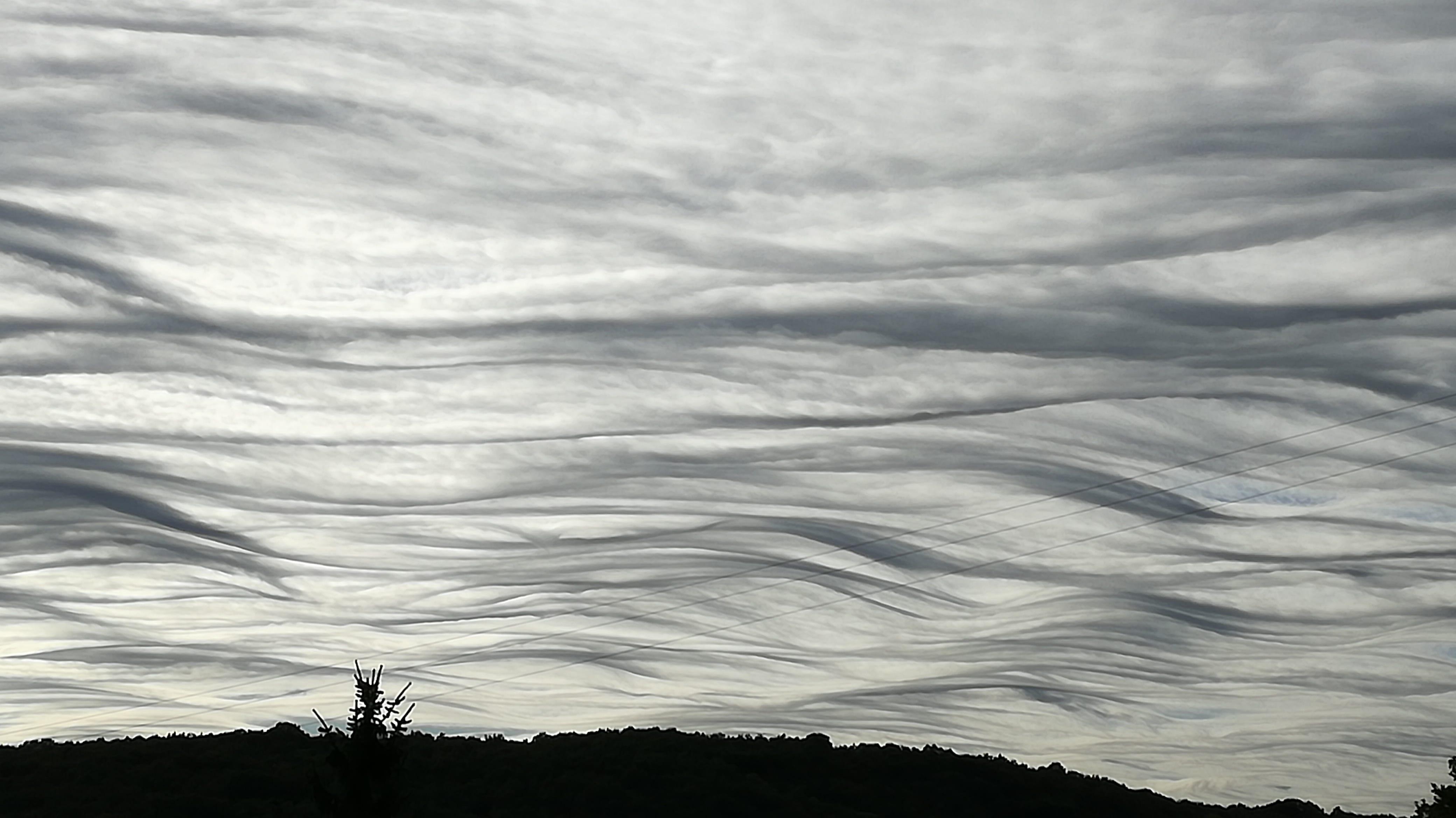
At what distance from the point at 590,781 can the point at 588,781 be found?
0.23m

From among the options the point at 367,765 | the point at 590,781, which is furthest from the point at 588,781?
the point at 367,765

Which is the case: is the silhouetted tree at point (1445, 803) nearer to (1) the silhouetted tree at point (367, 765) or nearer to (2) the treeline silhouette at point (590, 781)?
(2) the treeline silhouette at point (590, 781)

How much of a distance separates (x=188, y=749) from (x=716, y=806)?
3465 centimetres

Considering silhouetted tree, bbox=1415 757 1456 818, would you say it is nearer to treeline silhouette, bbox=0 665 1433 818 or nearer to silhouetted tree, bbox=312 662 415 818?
treeline silhouette, bbox=0 665 1433 818

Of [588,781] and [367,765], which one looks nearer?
[367,765]

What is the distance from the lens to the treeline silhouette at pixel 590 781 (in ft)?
265

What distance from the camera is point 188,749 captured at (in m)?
92.8

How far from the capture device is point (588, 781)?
92.0 metres

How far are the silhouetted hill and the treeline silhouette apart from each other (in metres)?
0.14

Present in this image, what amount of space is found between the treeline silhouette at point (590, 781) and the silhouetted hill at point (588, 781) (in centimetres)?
14

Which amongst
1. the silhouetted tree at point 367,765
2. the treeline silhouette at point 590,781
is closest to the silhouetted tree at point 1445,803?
the treeline silhouette at point 590,781

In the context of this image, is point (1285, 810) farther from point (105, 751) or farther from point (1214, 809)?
point (105, 751)

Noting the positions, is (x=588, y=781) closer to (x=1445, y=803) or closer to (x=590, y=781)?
(x=590, y=781)

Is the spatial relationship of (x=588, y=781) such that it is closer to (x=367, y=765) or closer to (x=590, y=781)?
(x=590, y=781)
